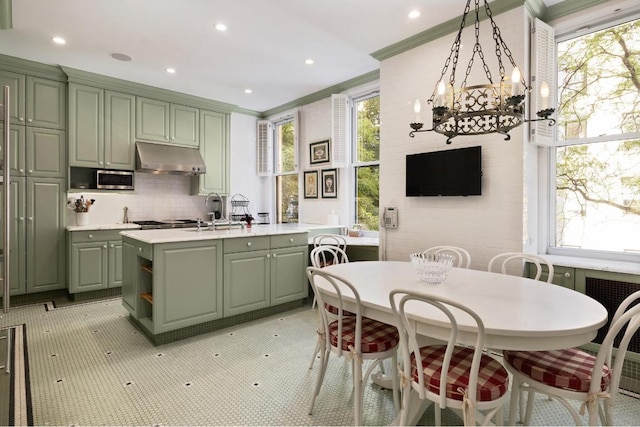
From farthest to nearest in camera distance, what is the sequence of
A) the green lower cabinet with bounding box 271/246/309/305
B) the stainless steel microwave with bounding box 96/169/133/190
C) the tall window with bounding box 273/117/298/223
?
the tall window with bounding box 273/117/298/223 < the stainless steel microwave with bounding box 96/169/133/190 < the green lower cabinet with bounding box 271/246/309/305

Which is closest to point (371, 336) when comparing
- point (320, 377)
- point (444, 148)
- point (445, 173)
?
point (320, 377)

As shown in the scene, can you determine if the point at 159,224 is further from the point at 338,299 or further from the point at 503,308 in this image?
the point at 503,308

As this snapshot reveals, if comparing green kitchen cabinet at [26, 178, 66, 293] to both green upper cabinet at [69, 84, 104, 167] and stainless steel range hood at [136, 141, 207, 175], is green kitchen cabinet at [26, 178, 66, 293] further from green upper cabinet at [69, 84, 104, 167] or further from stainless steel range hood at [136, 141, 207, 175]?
stainless steel range hood at [136, 141, 207, 175]

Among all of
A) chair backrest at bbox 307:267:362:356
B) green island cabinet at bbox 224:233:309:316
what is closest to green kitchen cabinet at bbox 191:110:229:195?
green island cabinet at bbox 224:233:309:316

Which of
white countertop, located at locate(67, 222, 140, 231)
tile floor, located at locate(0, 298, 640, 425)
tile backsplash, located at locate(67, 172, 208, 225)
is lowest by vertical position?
tile floor, located at locate(0, 298, 640, 425)

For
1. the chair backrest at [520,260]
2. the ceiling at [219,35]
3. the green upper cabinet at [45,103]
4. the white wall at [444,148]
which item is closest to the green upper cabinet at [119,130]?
the ceiling at [219,35]

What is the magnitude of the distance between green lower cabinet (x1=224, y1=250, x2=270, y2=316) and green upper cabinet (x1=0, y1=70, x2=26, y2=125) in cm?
312

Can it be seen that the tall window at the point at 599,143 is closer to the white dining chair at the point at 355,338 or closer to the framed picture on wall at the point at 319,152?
the white dining chair at the point at 355,338

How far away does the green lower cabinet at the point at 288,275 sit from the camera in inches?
149

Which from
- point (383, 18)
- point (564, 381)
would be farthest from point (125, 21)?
point (564, 381)

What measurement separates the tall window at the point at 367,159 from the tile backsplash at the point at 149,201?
9.09 ft

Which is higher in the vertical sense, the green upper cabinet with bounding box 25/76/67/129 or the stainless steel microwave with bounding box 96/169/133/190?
the green upper cabinet with bounding box 25/76/67/129

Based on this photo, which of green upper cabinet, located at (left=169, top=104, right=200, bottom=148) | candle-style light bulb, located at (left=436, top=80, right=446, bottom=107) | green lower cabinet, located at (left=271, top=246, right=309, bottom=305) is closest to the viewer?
candle-style light bulb, located at (left=436, top=80, right=446, bottom=107)

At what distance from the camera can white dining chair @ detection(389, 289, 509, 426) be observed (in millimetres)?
1418
